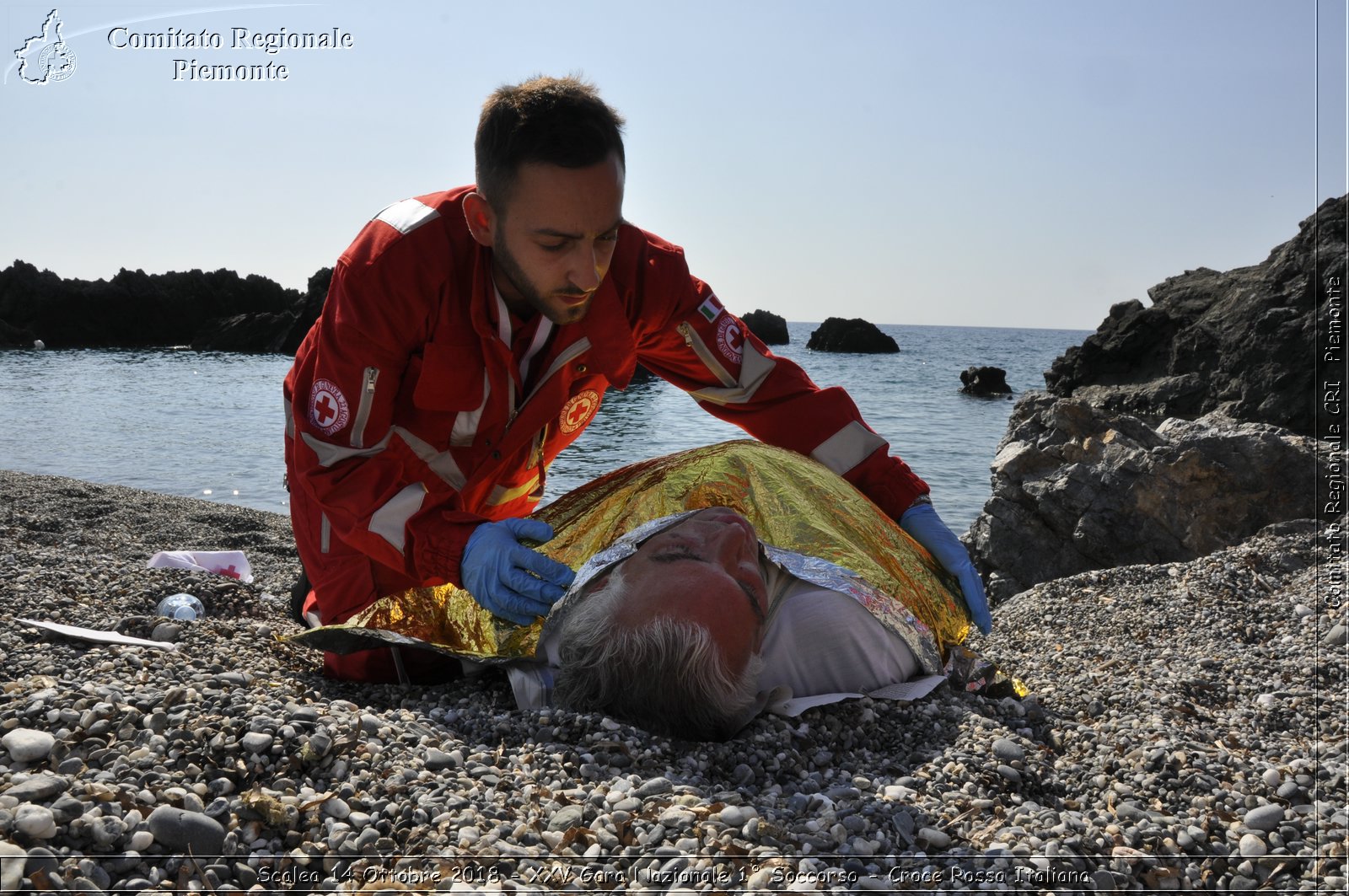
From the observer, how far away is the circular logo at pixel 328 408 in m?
3.33

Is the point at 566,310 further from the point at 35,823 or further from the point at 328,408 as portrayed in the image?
the point at 35,823

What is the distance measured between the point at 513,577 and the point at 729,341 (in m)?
1.58

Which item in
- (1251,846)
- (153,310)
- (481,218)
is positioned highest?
(153,310)

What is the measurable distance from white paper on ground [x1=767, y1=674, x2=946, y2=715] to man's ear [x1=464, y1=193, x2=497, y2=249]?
1.92m

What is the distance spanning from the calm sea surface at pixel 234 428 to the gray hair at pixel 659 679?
8345 mm

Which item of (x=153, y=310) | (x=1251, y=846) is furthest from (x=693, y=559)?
(x=153, y=310)

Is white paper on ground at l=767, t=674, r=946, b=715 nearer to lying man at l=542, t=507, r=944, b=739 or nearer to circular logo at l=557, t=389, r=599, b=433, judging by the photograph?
lying man at l=542, t=507, r=944, b=739

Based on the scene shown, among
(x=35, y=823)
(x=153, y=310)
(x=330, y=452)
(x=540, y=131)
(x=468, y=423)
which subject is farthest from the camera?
(x=153, y=310)

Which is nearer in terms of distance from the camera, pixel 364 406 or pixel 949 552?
pixel 364 406

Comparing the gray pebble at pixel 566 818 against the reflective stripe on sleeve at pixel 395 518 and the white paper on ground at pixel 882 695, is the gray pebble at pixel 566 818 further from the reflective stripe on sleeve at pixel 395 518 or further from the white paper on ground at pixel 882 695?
the reflective stripe on sleeve at pixel 395 518

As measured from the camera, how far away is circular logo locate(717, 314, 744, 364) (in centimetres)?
406

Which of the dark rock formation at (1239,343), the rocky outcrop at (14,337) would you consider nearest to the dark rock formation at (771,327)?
the rocky outcrop at (14,337)

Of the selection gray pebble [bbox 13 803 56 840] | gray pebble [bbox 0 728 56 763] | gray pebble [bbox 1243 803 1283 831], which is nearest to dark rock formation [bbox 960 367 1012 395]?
gray pebble [bbox 1243 803 1283 831]

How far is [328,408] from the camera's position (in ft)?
11.0
